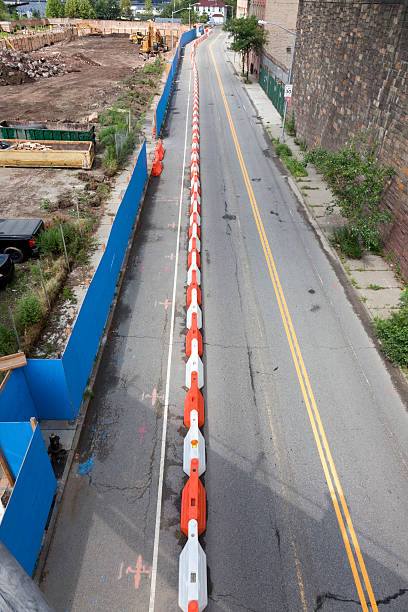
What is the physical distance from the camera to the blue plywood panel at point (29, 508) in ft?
22.2

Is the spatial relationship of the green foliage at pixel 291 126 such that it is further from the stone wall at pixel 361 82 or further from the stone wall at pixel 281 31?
the stone wall at pixel 281 31

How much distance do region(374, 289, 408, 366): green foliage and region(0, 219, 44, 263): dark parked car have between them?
13.1 metres

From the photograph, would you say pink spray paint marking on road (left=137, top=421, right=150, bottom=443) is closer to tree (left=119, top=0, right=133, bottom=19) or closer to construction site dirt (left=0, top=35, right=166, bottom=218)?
construction site dirt (left=0, top=35, right=166, bottom=218)

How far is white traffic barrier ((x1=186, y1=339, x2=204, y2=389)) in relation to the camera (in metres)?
11.4

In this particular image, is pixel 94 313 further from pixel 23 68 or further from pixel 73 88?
pixel 23 68

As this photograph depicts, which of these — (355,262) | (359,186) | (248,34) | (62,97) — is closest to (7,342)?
(355,262)

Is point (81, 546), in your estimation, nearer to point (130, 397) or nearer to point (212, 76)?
point (130, 397)

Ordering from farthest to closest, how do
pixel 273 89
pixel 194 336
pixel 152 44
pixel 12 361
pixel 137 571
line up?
pixel 152 44 < pixel 273 89 < pixel 194 336 < pixel 12 361 < pixel 137 571

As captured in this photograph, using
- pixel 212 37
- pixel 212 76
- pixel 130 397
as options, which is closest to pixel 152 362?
pixel 130 397

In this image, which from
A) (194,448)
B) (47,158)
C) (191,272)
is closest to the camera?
(194,448)

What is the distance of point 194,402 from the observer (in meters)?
10.5

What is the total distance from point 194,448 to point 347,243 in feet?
40.3

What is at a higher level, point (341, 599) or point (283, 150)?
point (283, 150)

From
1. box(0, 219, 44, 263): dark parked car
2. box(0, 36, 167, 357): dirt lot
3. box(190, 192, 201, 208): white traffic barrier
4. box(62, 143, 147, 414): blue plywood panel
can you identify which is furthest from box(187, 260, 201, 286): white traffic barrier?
box(0, 219, 44, 263): dark parked car
